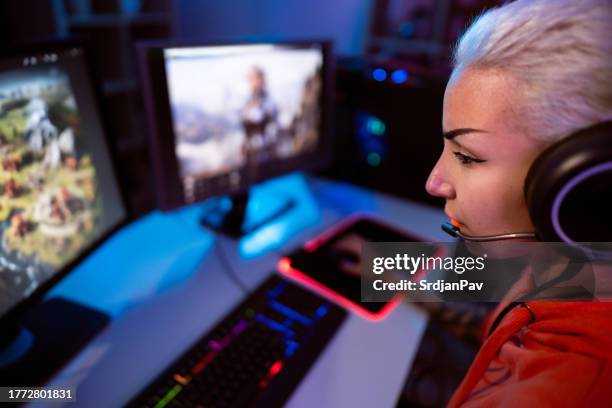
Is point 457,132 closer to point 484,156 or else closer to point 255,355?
point 484,156

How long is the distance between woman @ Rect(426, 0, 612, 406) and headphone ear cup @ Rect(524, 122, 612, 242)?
1cm

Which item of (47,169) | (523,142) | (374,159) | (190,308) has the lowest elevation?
(190,308)

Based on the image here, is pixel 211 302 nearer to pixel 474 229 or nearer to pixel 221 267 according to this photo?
pixel 221 267

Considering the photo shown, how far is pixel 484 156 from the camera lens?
36 centimetres

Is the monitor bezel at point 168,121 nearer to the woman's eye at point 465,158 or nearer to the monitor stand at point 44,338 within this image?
the monitor stand at point 44,338

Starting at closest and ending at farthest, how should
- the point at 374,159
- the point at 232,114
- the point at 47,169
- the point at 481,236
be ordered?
the point at 481,236 < the point at 47,169 < the point at 232,114 < the point at 374,159

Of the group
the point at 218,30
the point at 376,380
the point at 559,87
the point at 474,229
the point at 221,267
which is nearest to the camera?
the point at 559,87

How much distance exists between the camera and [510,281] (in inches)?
17.7

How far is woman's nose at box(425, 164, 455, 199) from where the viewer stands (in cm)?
41

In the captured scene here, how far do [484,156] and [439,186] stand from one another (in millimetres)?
60

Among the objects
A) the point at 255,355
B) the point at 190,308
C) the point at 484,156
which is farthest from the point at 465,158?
the point at 190,308

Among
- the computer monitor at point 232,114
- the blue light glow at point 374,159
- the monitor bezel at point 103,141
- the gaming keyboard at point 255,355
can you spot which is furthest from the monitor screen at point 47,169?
the blue light glow at point 374,159

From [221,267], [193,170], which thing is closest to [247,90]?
[193,170]

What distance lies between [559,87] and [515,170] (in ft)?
0.26
